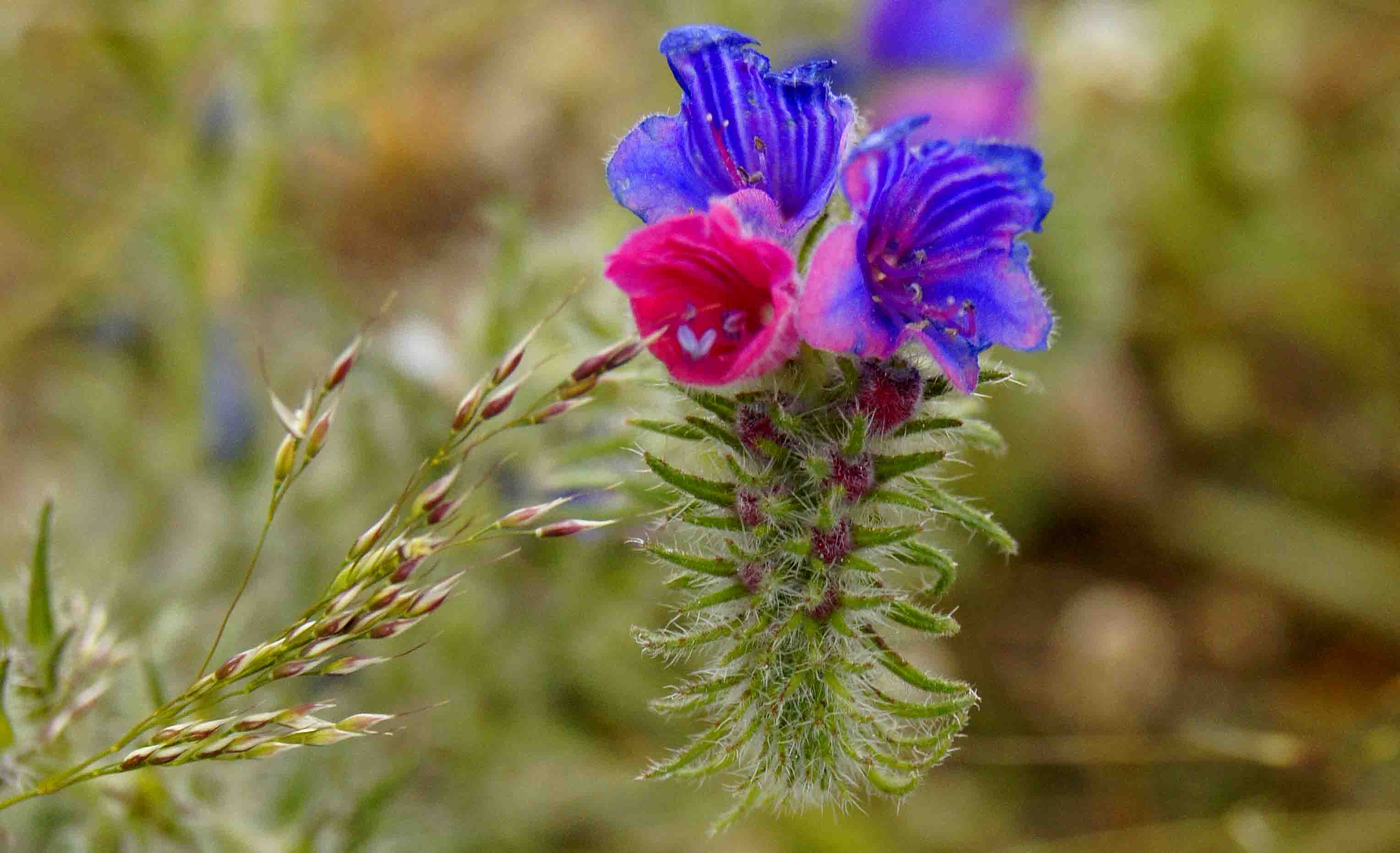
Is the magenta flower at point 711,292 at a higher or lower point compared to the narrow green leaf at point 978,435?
lower

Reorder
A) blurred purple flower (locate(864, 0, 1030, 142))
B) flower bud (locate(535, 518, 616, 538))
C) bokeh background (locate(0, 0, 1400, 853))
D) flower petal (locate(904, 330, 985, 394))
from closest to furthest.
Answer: flower petal (locate(904, 330, 985, 394)) < flower bud (locate(535, 518, 616, 538)) < bokeh background (locate(0, 0, 1400, 853)) < blurred purple flower (locate(864, 0, 1030, 142))

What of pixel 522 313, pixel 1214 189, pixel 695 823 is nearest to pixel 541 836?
pixel 695 823

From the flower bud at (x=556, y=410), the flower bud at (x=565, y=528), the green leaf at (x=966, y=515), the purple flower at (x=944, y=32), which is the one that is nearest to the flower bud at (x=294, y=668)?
the flower bud at (x=565, y=528)

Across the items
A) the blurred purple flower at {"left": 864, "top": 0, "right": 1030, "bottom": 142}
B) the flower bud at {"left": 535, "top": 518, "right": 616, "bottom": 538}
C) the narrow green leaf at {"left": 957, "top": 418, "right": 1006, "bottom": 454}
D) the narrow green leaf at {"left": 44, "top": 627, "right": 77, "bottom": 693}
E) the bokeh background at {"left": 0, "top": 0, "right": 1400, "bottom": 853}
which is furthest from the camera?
the blurred purple flower at {"left": 864, "top": 0, "right": 1030, "bottom": 142}

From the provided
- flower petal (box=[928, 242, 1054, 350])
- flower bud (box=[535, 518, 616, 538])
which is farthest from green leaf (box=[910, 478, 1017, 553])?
flower bud (box=[535, 518, 616, 538])

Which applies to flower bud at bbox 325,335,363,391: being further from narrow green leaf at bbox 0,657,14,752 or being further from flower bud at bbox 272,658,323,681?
narrow green leaf at bbox 0,657,14,752

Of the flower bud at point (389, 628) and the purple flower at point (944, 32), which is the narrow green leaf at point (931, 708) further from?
the purple flower at point (944, 32)

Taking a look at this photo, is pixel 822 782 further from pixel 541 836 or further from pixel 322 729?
pixel 541 836
